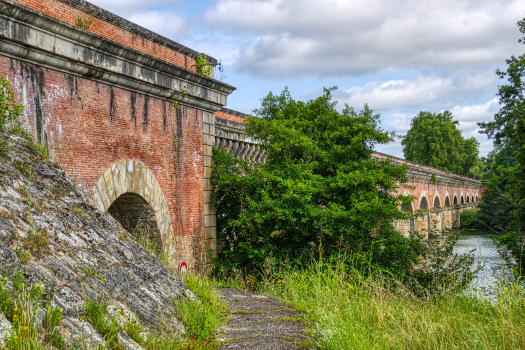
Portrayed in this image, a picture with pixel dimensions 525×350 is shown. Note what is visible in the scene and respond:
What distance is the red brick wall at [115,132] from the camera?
15.3 ft

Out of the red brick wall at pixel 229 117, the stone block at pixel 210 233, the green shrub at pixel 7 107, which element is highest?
the red brick wall at pixel 229 117

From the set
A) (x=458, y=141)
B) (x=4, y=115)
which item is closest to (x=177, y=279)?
(x=4, y=115)

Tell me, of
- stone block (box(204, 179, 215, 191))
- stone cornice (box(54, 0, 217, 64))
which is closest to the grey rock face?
stone cornice (box(54, 0, 217, 64))

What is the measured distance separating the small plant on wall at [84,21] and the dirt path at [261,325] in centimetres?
362

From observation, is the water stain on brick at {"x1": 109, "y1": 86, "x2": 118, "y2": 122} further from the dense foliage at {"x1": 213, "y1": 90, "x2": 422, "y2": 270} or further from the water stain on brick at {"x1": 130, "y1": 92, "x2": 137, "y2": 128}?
the dense foliage at {"x1": 213, "y1": 90, "x2": 422, "y2": 270}

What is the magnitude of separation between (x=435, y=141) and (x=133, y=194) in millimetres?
39223

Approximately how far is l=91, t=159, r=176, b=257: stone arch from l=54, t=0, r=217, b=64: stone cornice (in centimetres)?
182

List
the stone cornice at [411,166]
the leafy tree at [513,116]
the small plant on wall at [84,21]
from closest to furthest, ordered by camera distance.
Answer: the small plant on wall at [84,21]
the stone cornice at [411,166]
the leafy tree at [513,116]

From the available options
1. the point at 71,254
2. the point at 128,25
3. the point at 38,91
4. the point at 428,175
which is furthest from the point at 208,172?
the point at 428,175

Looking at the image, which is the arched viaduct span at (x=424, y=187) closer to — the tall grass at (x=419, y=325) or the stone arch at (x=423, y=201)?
the stone arch at (x=423, y=201)

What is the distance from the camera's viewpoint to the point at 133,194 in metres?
5.93

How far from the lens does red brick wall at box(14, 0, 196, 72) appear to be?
4.92 meters

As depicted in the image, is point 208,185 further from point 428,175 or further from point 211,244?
point 428,175

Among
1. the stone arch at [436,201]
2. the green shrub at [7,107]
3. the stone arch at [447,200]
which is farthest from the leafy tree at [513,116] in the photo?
the stone arch at [447,200]
